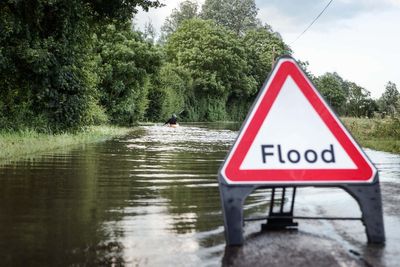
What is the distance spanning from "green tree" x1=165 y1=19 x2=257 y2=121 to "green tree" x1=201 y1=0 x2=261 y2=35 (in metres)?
21.4

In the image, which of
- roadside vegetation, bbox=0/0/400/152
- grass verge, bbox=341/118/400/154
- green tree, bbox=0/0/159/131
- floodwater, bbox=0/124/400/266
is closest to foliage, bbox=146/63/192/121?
roadside vegetation, bbox=0/0/400/152

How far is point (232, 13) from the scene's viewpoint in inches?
3984

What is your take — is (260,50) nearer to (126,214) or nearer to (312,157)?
(126,214)

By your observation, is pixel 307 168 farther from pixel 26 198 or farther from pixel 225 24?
pixel 225 24

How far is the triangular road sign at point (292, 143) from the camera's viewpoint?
425cm

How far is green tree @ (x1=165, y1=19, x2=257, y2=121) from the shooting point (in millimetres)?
70438

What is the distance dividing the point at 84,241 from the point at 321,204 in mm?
3143

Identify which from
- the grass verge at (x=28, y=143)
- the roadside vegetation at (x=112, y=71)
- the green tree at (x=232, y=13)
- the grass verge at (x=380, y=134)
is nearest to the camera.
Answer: the grass verge at (x=28, y=143)

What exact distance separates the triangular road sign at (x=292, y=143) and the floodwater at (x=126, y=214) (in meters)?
0.59

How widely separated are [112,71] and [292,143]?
105 feet

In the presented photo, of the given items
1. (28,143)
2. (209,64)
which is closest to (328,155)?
(28,143)

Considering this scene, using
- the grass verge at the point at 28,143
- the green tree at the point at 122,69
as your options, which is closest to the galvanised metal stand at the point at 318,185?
the grass verge at the point at 28,143

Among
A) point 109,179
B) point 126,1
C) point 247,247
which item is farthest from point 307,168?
point 126,1

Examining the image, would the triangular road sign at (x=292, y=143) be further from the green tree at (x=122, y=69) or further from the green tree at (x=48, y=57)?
the green tree at (x=122, y=69)
